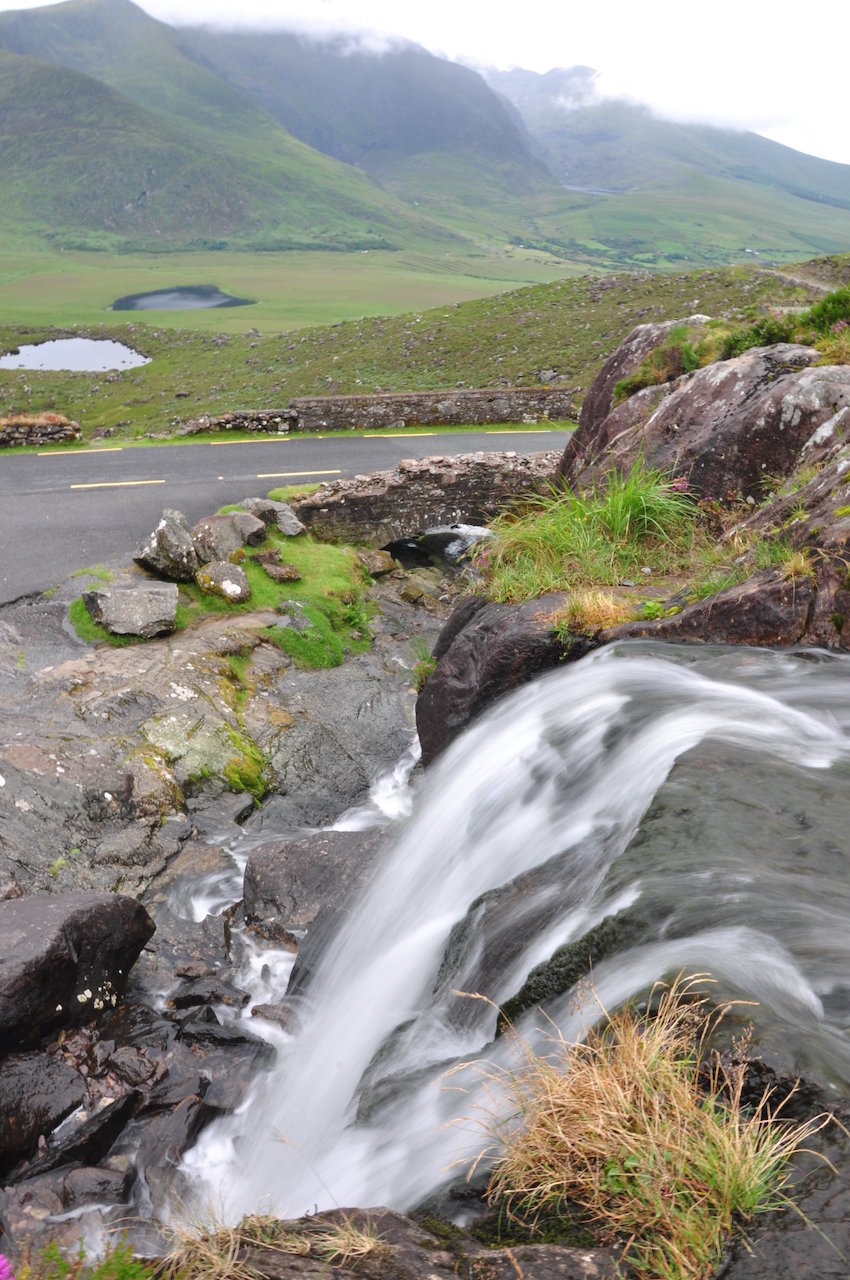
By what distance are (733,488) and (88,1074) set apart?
8850mm

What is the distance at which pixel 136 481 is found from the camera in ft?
63.5

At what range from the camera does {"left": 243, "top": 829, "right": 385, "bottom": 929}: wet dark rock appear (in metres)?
8.53

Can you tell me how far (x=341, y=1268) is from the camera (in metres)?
3.15

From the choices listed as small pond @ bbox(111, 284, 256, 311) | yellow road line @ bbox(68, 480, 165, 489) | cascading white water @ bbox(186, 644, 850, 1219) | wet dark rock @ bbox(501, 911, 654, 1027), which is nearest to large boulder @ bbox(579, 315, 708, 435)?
cascading white water @ bbox(186, 644, 850, 1219)

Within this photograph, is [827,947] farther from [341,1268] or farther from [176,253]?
[176,253]

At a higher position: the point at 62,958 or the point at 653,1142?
the point at 653,1142

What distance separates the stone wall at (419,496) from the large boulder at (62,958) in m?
11.6

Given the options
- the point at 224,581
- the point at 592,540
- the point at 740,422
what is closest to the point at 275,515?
the point at 224,581

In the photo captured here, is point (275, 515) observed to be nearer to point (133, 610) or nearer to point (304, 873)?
point (133, 610)

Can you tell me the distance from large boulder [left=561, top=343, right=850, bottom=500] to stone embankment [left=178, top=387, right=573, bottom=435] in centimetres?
1400

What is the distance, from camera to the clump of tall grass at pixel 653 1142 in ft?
9.63

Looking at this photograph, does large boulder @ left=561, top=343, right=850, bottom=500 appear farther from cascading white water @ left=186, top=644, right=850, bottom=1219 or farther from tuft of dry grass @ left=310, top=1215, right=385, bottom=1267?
tuft of dry grass @ left=310, top=1215, right=385, bottom=1267

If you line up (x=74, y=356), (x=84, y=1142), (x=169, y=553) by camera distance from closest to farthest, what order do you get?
(x=84, y=1142)
(x=169, y=553)
(x=74, y=356)

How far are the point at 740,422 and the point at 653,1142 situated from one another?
9314 millimetres
